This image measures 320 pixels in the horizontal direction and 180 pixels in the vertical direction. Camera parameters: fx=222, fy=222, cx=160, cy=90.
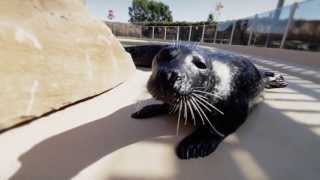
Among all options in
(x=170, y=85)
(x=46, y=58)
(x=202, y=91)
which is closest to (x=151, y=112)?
(x=202, y=91)

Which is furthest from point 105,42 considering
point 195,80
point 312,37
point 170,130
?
point 312,37

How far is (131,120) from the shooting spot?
1943 millimetres

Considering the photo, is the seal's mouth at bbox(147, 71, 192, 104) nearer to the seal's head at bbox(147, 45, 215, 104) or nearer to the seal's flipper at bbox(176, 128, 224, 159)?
the seal's head at bbox(147, 45, 215, 104)

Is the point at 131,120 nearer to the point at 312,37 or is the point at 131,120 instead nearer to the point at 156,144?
the point at 156,144

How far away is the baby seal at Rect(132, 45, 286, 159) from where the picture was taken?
120 centimetres

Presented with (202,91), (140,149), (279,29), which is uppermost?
(279,29)

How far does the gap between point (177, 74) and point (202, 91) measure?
0.29 m

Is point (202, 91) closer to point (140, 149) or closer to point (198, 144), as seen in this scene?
point (198, 144)

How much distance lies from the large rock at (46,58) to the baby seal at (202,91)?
0.75 meters

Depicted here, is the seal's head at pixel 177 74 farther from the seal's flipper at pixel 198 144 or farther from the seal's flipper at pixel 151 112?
the seal's flipper at pixel 151 112

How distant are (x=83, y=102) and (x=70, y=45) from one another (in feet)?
1.97

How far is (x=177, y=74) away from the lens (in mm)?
1174

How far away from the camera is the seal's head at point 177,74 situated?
1.16 m

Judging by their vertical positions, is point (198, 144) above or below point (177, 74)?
below
